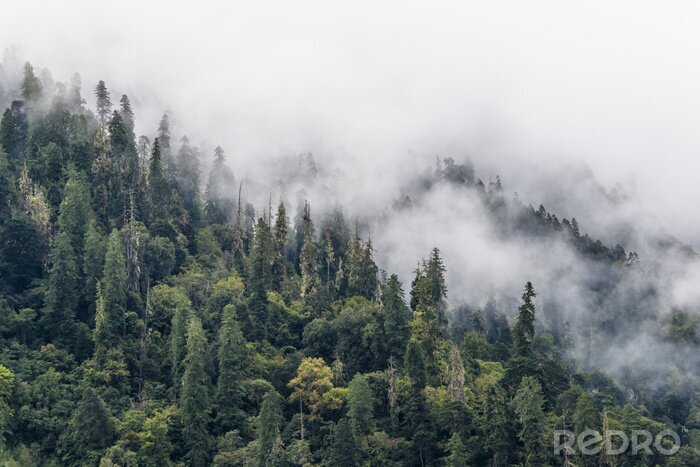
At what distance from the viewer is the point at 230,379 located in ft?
368

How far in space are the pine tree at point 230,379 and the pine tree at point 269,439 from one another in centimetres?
750

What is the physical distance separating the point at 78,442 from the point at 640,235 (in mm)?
128370

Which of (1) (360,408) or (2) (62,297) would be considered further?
(2) (62,297)

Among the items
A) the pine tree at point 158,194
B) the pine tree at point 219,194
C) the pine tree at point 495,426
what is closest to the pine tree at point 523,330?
the pine tree at point 495,426

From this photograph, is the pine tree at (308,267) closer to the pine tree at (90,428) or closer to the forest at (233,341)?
the forest at (233,341)

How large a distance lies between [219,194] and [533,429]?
73023 millimetres

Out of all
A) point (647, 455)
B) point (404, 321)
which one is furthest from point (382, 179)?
point (647, 455)

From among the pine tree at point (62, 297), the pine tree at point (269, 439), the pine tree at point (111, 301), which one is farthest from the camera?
the pine tree at point (62, 297)

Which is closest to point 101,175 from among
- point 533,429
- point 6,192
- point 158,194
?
point 158,194

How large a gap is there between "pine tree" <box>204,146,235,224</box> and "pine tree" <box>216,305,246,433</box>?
143ft

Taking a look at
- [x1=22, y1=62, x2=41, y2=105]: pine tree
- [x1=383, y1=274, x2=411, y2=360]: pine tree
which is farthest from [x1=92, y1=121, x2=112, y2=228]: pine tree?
[x1=383, y1=274, x2=411, y2=360]: pine tree

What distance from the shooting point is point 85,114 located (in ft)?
500

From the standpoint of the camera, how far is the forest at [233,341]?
10450 centimetres

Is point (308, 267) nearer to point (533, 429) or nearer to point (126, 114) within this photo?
point (126, 114)
